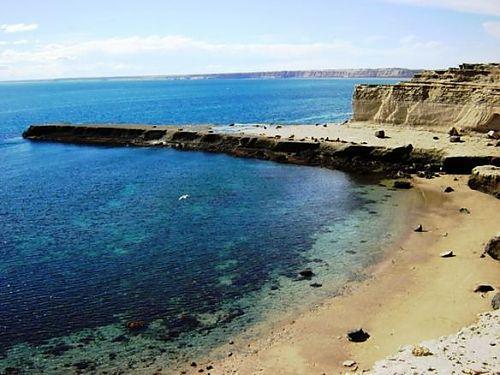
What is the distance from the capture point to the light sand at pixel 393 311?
74.0 ft

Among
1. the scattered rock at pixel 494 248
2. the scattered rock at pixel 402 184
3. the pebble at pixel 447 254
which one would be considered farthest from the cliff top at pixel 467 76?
the pebble at pixel 447 254

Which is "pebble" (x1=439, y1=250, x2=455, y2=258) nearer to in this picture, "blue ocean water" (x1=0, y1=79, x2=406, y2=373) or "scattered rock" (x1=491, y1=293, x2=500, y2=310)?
"blue ocean water" (x1=0, y1=79, x2=406, y2=373)

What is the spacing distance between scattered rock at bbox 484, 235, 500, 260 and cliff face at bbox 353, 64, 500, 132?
112ft

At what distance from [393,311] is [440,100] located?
4722 cm

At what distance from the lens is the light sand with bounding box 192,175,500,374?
22.6m

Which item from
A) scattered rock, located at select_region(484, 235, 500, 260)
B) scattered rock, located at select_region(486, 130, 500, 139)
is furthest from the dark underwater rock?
scattered rock, located at select_region(486, 130, 500, 139)

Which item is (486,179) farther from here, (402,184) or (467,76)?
(467,76)

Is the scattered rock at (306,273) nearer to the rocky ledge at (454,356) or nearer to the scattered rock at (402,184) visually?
the rocky ledge at (454,356)

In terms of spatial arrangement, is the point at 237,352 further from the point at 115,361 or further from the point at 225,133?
the point at 225,133

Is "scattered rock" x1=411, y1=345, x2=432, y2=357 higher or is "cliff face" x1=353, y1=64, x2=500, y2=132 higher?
"cliff face" x1=353, y1=64, x2=500, y2=132

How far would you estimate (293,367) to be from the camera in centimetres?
2194

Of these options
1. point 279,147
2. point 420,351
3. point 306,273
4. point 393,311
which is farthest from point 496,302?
point 279,147

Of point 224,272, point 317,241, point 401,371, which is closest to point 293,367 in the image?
point 401,371

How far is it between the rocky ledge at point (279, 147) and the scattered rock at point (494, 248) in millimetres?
21852
